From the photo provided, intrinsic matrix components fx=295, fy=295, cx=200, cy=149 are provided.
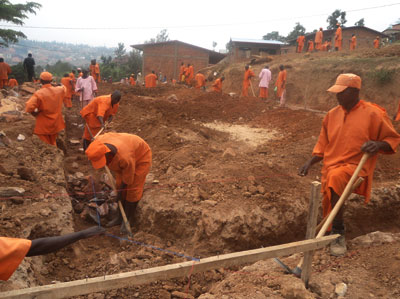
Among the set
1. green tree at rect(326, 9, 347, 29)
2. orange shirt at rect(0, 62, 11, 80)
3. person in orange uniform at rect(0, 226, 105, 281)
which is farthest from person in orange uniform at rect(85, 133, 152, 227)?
green tree at rect(326, 9, 347, 29)

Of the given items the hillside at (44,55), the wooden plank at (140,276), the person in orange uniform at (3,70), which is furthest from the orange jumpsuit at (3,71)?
the hillside at (44,55)

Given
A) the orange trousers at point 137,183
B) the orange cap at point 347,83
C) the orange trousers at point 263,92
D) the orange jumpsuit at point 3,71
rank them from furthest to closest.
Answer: the orange trousers at point 263,92 → the orange jumpsuit at point 3,71 → the orange trousers at point 137,183 → the orange cap at point 347,83

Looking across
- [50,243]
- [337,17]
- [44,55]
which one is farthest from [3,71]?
[44,55]

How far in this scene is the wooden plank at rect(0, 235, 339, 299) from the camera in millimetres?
1695

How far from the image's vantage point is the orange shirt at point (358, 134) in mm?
2820

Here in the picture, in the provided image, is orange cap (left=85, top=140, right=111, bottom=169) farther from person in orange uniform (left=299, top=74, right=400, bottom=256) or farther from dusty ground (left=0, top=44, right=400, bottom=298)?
person in orange uniform (left=299, top=74, right=400, bottom=256)

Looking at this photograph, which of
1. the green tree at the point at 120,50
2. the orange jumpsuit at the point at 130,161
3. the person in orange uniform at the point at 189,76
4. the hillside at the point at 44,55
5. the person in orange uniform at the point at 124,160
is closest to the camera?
the person in orange uniform at the point at 124,160

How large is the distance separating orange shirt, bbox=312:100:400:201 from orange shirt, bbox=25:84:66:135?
4.31m

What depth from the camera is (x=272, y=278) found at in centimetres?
265

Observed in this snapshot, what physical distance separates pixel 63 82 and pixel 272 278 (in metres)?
9.98

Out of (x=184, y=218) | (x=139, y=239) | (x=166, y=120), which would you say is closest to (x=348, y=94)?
(x=184, y=218)

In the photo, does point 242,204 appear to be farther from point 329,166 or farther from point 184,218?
point 329,166

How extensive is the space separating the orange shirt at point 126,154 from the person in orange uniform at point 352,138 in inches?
84.2

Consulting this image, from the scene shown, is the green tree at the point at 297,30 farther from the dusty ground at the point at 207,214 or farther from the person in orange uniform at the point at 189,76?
the dusty ground at the point at 207,214
